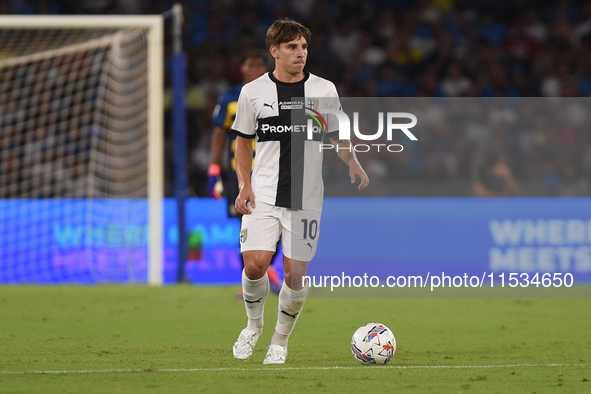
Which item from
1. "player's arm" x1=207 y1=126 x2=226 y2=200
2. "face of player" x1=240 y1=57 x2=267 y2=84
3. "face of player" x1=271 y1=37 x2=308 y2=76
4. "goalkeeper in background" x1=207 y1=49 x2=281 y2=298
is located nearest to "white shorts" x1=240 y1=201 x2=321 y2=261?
"face of player" x1=271 y1=37 x2=308 y2=76

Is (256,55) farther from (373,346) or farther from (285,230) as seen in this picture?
(373,346)

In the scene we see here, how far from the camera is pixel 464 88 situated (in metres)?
13.3

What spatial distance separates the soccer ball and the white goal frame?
5.06 meters

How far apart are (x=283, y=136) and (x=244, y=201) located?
0.40 meters

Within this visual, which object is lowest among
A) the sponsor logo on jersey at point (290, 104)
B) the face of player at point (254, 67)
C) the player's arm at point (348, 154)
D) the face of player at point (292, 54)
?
the player's arm at point (348, 154)

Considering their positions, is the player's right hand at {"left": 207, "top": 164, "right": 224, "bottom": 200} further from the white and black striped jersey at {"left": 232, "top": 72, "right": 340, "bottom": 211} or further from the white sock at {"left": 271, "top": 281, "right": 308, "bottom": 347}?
the white sock at {"left": 271, "top": 281, "right": 308, "bottom": 347}

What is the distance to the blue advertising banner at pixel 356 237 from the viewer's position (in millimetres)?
9102

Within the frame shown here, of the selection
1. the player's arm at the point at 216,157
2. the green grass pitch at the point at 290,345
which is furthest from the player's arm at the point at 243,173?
the player's arm at the point at 216,157

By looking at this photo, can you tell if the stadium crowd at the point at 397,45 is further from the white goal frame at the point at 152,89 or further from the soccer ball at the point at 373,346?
the soccer ball at the point at 373,346

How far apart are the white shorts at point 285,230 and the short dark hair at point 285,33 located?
0.86 meters

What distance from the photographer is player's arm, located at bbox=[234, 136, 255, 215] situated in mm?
4707

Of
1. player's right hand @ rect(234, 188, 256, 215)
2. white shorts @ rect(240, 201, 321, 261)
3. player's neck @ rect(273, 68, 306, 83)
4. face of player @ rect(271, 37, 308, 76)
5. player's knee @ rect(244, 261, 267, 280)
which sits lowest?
player's knee @ rect(244, 261, 267, 280)

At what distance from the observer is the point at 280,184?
471cm

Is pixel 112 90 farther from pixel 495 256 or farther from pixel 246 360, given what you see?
pixel 246 360
